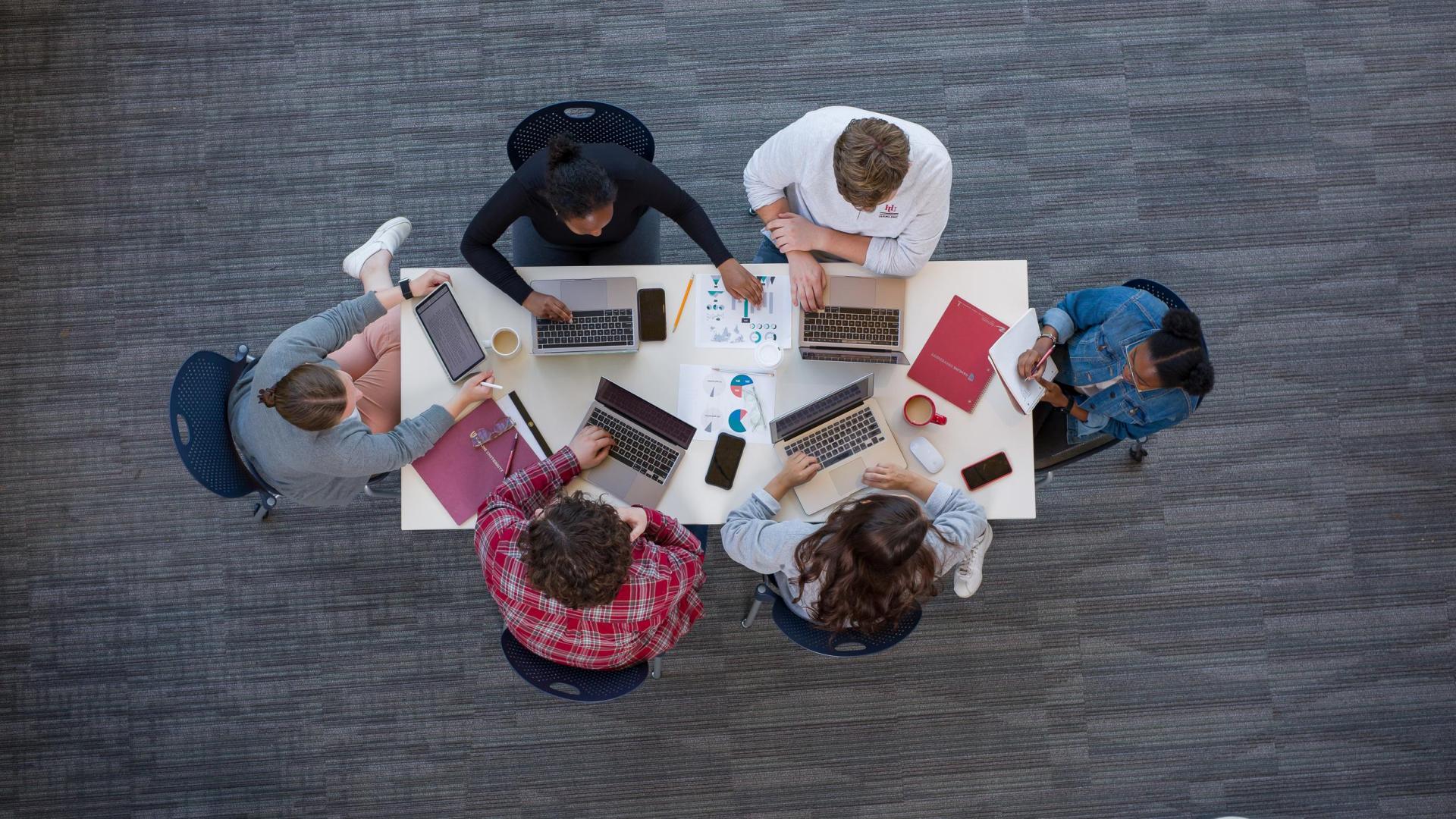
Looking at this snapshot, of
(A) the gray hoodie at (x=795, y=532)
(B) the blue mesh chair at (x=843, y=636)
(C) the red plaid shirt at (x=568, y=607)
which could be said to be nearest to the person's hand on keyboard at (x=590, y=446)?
(C) the red plaid shirt at (x=568, y=607)

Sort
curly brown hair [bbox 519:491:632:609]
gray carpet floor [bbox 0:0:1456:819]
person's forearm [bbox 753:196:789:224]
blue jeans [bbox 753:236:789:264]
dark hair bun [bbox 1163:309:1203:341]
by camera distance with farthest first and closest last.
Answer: gray carpet floor [bbox 0:0:1456:819] → blue jeans [bbox 753:236:789:264] → person's forearm [bbox 753:196:789:224] → dark hair bun [bbox 1163:309:1203:341] → curly brown hair [bbox 519:491:632:609]

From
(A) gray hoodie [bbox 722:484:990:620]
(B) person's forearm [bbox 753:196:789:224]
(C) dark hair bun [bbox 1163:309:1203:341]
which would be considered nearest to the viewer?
(C) dark hair bun [bbox 1163:309:1203:341]

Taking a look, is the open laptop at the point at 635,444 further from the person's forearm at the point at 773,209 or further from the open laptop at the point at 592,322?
the person's forearm at the point at 773,209

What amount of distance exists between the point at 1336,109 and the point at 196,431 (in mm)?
4020

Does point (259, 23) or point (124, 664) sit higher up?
point (259, 23)

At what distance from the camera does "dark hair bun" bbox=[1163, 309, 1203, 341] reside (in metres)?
2.07

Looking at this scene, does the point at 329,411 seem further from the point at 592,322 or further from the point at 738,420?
the point at 738,420

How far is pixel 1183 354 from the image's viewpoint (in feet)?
6.82

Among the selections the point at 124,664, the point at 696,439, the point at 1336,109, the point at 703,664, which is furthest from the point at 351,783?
the point at 1336,109

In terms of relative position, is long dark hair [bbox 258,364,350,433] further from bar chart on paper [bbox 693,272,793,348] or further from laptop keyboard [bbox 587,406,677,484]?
bar chart on paper [bbox 693,272,793,348]

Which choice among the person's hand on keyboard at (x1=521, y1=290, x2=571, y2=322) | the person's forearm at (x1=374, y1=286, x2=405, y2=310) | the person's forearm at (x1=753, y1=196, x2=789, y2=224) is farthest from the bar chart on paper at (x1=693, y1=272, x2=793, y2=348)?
the person's forearm at (x1=374, y1=286, x2=405, y2=310)

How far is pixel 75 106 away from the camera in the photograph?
321 centimetres

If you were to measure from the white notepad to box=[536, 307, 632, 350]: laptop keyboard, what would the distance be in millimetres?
995

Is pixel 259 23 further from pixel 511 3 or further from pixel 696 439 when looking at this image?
pixel 696 439
